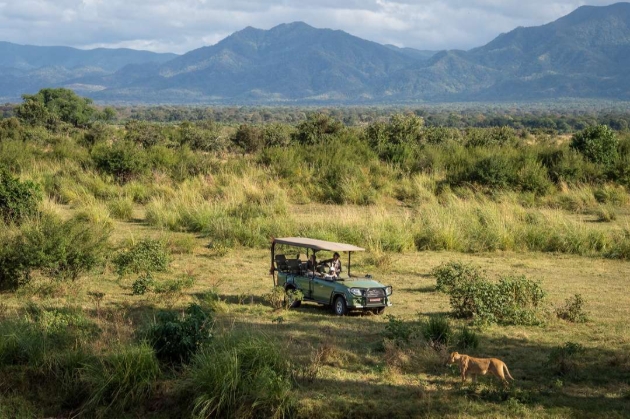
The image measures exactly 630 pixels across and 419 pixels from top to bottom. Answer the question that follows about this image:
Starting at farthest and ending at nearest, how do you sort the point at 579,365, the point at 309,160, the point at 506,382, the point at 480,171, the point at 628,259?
1. the point at 309,160
2. the point at 480,171
3. the point at 628,259
4. the point at 579,365
5. the point at 506,382

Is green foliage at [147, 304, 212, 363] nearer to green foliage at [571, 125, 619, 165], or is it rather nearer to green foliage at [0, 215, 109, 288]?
green foliage at [0, 215, 109, 288]

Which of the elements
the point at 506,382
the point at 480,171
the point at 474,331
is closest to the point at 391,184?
the point at 480,171

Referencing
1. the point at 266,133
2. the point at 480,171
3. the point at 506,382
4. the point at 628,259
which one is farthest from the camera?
the point at 266,133

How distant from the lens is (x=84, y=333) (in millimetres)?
10062

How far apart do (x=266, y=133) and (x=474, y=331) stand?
3633 centimetres

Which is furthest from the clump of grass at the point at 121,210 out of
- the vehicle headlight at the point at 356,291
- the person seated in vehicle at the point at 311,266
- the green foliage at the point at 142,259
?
the vehicle headlight at the point at 356,291

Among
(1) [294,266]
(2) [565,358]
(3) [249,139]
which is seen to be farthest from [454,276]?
(3) [249,139]

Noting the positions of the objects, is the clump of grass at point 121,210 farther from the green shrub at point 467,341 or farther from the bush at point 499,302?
the green shrub at point 467,341

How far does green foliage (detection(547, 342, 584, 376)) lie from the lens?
915cm

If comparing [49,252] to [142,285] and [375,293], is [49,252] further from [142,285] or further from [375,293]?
[375,293]

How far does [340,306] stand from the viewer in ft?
39.6

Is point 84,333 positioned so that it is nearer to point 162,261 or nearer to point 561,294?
point 162,261

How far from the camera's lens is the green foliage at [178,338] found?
9.54 m

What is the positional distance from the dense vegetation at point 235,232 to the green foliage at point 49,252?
0.09 ft
